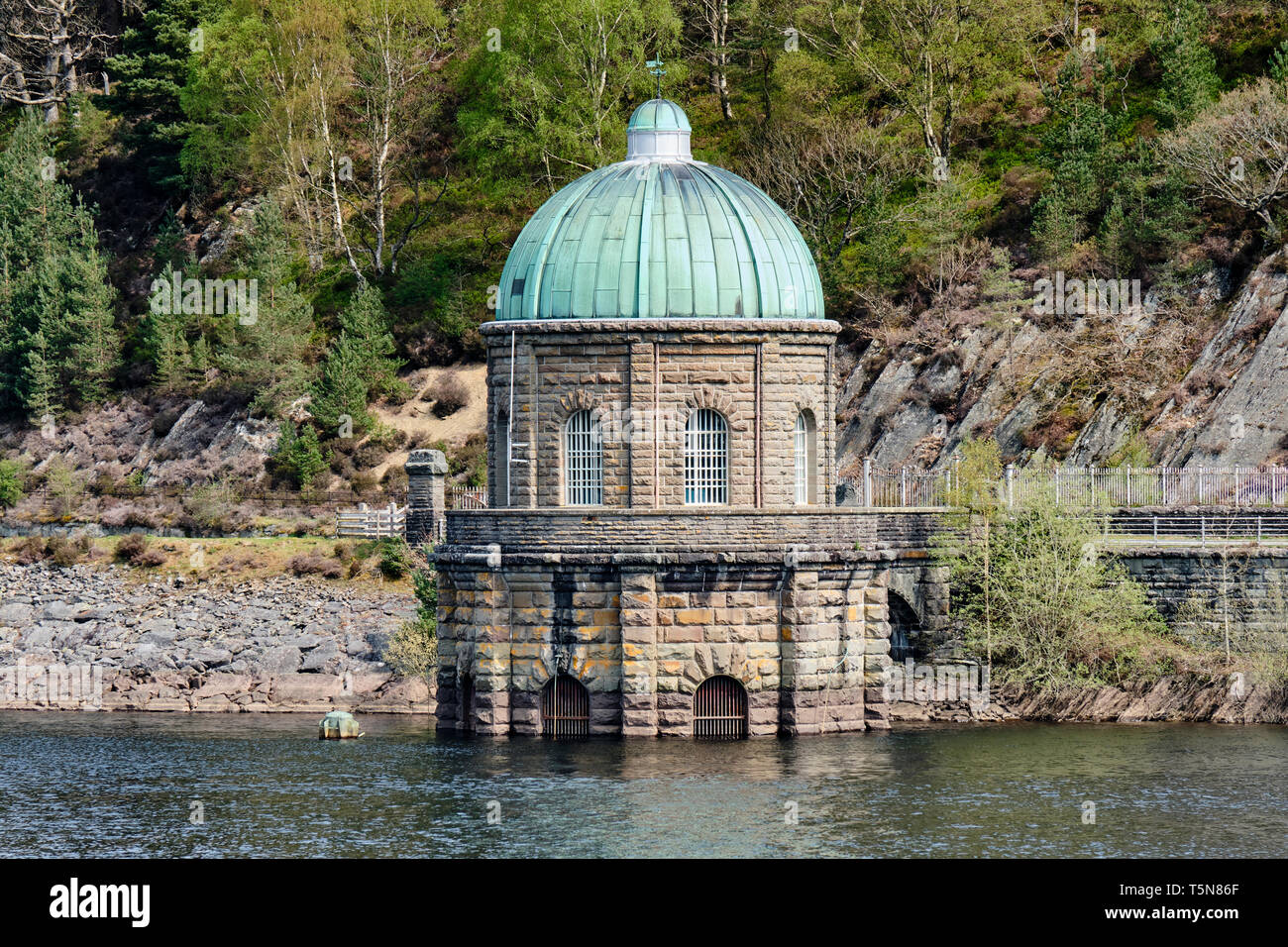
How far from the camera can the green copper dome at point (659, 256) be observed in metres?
55.6

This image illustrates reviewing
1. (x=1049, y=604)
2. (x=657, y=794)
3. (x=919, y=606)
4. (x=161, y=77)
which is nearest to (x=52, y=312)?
(x=161, y=77)

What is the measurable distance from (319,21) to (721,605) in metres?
55.9

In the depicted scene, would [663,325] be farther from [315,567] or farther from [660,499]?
[315,567]

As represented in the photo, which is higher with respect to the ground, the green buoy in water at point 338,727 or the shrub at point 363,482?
the shrub at point 363,482

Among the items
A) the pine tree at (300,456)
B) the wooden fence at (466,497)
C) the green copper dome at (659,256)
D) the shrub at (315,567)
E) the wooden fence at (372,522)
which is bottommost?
the shrub at (315,567)

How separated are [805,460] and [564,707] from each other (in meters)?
9.35

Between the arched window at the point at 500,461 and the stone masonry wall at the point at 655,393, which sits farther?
the arched window at the point at 500,461

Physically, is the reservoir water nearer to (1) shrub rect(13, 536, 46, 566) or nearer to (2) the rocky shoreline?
(2) the rocky shoreline

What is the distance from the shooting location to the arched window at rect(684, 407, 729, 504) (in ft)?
183

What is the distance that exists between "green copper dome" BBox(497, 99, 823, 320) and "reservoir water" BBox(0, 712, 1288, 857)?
36.4 ft

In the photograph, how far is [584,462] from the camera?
56.1 metres

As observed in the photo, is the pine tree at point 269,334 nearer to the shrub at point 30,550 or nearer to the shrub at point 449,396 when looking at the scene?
the shrub at point 449,396

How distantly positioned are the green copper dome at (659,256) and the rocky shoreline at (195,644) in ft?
45.5

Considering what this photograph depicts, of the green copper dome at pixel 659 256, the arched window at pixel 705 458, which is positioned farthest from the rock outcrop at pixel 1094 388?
the arched window at pixel 705 458
